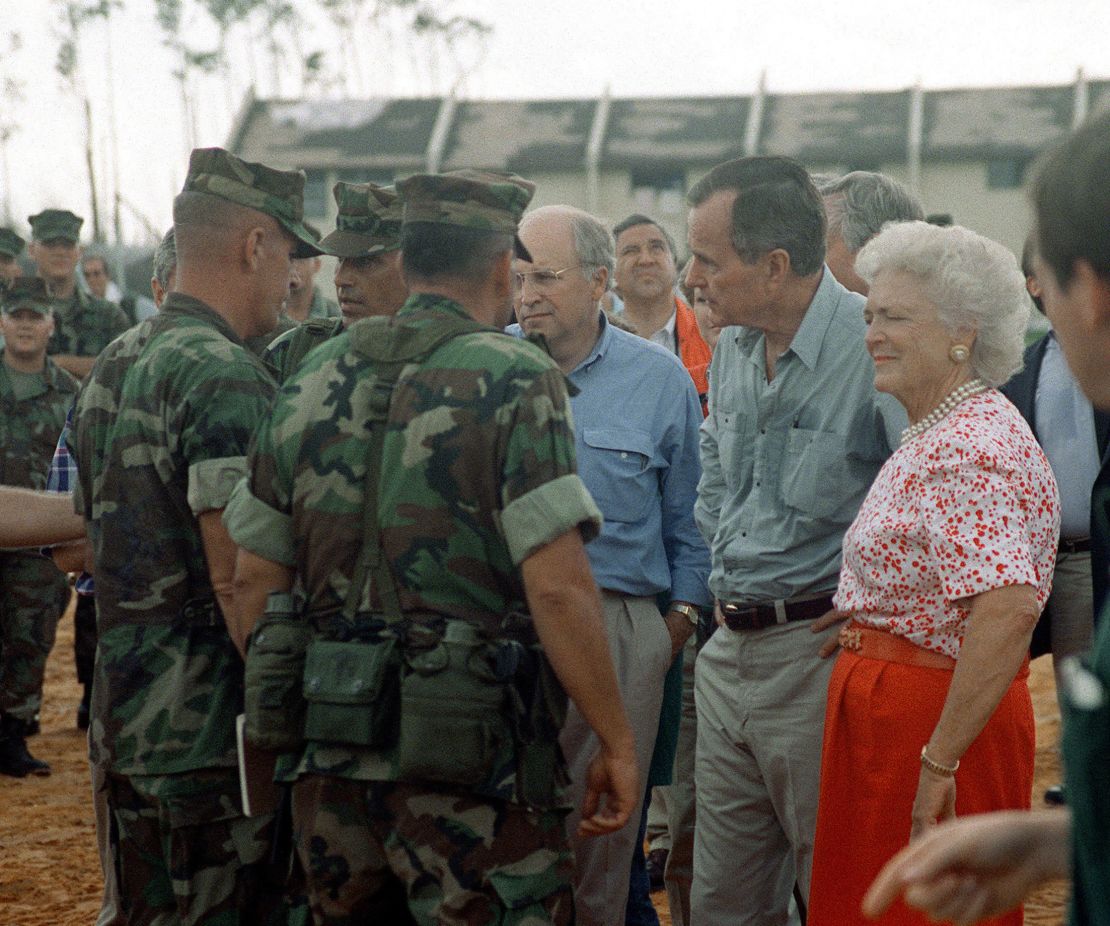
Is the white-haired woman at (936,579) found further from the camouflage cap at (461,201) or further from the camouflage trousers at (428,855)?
the camouflage cap at (461,201)

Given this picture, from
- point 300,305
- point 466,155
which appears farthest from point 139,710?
point 466,155

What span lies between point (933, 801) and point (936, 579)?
487 mm

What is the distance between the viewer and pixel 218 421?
331 cm

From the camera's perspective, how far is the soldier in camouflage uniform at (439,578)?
9.21 ft

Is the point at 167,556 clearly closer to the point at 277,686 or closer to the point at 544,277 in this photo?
the point at 277,686

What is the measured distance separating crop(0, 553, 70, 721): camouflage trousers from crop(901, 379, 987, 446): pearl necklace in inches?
230

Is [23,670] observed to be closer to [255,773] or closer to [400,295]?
[400,295]

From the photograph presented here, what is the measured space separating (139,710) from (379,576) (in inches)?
35.7

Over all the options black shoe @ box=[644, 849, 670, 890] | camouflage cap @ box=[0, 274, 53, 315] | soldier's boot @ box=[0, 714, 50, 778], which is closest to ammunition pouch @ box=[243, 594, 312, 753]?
black shoe @ box=[644, 849, 670, 890]

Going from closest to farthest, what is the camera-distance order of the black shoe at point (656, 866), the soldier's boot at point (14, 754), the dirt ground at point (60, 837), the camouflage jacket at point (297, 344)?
the camouflage jacket at point (297, 344), the dirt ground at point (60, 837), the black shoe at point (656, 866), the soldier's boot at point (14, 754)

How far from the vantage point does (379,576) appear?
113 inches

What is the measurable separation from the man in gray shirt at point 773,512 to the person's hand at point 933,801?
1.92 feet

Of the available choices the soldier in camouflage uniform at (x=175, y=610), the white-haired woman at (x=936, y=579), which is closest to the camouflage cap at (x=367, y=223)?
the soldier in camouflage uniform at (x=175, y=610)

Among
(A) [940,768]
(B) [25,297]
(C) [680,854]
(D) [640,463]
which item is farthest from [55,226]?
(A) [940,768]
